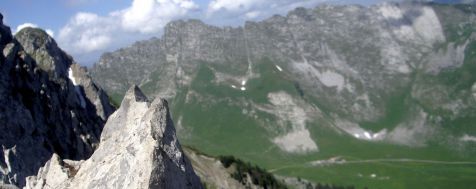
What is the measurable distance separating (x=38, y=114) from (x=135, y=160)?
5166 cm

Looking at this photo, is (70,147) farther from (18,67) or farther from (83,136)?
(18,67)

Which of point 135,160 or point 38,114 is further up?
point 135,160

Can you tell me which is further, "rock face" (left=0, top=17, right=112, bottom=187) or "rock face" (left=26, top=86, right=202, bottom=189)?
"rock face" (left=0, top=17, right=112, bottom=187)

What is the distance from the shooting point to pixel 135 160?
56.3ft

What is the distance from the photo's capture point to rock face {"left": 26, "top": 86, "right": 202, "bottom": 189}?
55.5 ft

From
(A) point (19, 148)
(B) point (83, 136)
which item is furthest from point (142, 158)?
(B) point (83, 136)

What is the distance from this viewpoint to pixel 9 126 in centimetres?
5406

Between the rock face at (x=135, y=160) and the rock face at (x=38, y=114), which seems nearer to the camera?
the rock face at (x=135, y=160)

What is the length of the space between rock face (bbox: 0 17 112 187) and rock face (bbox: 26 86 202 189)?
22.5 metres

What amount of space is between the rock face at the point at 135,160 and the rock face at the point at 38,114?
73.7 feet

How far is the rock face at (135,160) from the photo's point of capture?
16922 millimetres

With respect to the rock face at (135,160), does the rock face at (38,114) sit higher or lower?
lower

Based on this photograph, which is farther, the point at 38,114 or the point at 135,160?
the point at 38,114

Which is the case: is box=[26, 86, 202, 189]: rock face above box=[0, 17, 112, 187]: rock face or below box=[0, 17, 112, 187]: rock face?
above
